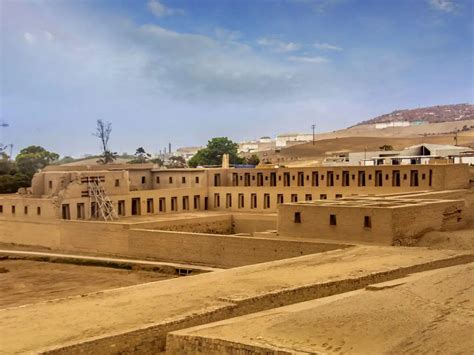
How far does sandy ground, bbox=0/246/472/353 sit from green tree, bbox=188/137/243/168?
50.4 meters

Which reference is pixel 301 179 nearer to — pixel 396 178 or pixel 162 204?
pixel 396 178

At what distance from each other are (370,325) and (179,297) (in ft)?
18.2

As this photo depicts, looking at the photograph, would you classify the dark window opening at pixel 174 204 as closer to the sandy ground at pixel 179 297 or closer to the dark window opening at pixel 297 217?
the dark window opening at pixel 297 217

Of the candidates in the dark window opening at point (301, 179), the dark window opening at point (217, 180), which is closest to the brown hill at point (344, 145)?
the dark window opening at point (217, 180)

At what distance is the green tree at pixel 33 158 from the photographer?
242 ft

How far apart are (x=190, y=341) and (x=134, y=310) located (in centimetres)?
280

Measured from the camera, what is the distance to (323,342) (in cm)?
1011

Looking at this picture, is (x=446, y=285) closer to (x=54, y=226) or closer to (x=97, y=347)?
(x=97, y=347)

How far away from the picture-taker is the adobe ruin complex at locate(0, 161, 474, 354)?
11.0 metres

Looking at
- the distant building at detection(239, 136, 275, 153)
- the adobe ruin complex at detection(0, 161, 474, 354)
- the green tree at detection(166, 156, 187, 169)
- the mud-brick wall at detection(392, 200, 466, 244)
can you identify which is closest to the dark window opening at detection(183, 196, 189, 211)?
the adobe ruin complex at detection(0, 161, 474, 354)

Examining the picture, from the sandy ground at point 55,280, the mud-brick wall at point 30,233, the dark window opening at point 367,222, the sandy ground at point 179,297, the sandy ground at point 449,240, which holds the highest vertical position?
the dark window opening at point 367,222

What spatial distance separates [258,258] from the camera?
2350 centimetres

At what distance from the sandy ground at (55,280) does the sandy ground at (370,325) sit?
12.4 metres

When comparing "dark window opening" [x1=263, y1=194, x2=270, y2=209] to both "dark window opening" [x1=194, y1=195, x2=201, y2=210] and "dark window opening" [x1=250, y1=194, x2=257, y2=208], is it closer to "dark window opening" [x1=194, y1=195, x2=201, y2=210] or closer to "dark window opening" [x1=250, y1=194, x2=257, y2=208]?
"dark window opening" [x1=250, y1=194, x2=257, y2=208]
